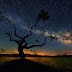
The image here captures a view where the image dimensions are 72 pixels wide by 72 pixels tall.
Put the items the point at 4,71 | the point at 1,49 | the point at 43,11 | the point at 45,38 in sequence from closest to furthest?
the point at 4,71
the point at 43,11
the point at 45,38
the point at 1,49

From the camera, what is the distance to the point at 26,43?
2330 cm

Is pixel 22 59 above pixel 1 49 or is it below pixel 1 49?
below

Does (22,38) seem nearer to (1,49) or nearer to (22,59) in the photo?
(22,59)

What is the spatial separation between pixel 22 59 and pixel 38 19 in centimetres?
859

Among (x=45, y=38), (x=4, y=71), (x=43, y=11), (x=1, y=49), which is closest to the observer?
(x=4, y=71)

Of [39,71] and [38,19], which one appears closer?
[39,71]

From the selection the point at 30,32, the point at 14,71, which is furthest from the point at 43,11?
the point at 14,71

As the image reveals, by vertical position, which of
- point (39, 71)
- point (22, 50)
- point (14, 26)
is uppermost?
point (14, 26)

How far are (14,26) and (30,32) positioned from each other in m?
3.44

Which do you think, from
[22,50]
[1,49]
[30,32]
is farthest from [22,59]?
[1,49]

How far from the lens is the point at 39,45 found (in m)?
23.5

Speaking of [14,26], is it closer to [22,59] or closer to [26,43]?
[26,43]

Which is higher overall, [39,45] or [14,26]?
[14,26]

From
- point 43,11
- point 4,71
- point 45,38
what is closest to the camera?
point 4,71
